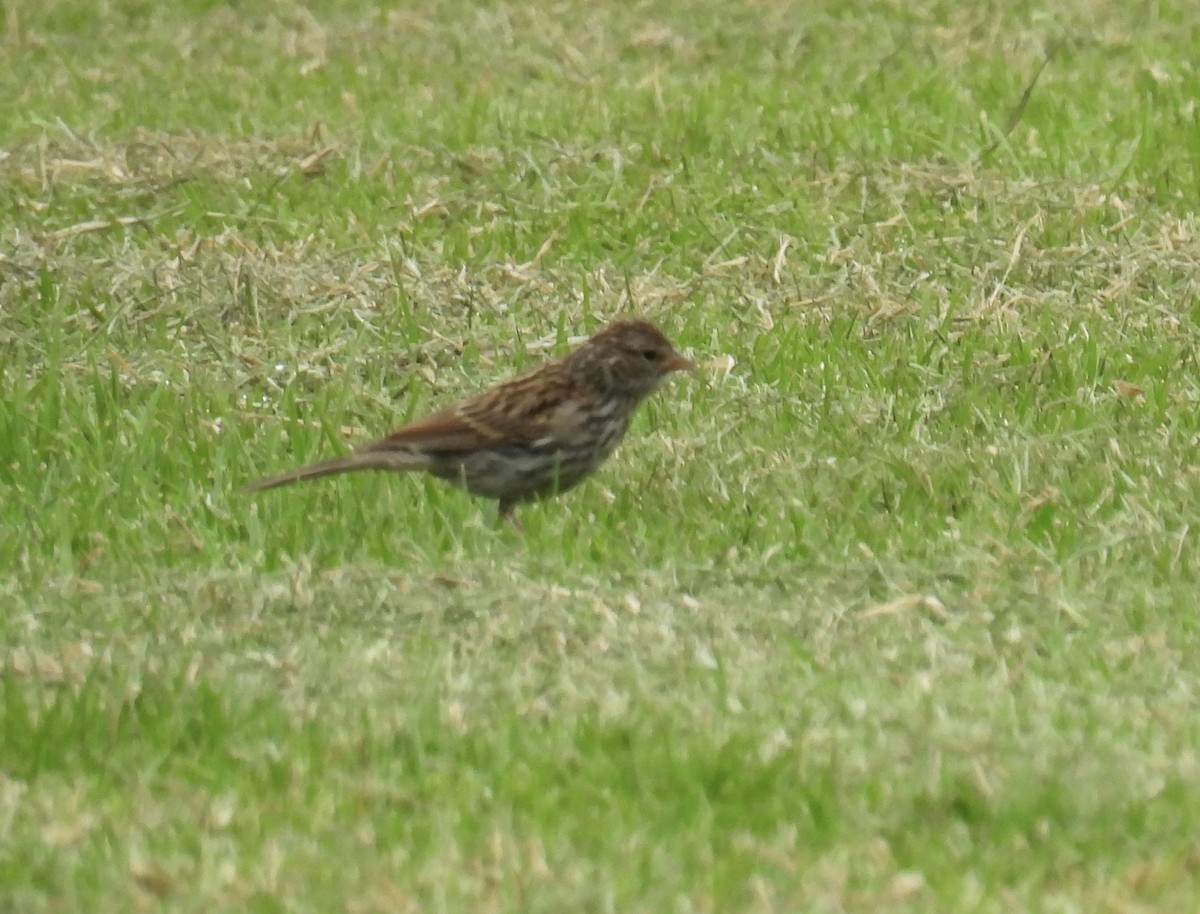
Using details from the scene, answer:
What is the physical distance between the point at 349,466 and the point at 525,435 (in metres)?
0.57

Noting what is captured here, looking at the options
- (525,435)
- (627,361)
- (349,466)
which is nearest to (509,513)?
(525,435)

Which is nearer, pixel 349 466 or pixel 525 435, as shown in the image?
pixel 349 466

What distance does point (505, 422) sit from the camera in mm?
8594

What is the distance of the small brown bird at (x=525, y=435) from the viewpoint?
331 inches

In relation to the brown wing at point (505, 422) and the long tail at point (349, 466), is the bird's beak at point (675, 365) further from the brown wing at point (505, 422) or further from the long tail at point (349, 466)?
the long tail at point (349, 466)

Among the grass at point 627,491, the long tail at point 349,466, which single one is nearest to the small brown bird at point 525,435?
the long tail at point 349,466

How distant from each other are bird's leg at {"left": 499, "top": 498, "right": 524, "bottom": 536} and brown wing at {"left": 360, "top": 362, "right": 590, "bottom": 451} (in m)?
0.20

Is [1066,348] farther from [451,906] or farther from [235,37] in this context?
[235,37]

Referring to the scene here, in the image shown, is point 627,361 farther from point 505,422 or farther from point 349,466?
point 349,466

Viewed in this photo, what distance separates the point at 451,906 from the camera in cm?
533

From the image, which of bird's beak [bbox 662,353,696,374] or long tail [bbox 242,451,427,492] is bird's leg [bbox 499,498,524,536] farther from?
bird's beak [bbox 662,353,696,374]

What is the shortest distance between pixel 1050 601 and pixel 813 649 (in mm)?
732

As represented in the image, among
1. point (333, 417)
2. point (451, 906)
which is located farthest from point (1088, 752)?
point (333, 417)

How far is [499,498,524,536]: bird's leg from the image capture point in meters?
8.28
